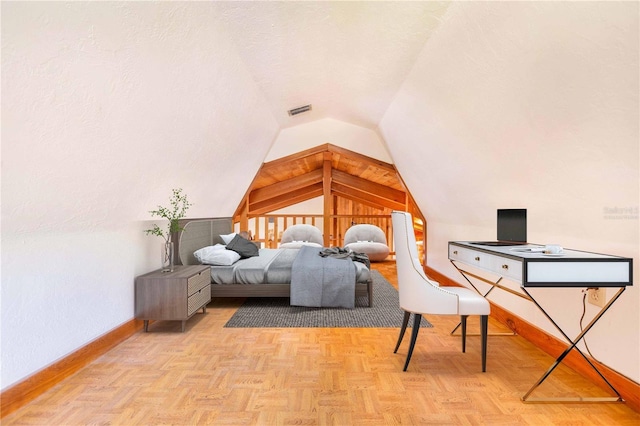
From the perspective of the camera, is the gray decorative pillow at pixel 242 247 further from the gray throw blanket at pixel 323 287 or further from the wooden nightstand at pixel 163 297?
the wooden nightstand at pixel 163 297

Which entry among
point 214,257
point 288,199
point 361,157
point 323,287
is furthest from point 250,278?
point 288,199

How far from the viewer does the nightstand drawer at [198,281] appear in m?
3.13

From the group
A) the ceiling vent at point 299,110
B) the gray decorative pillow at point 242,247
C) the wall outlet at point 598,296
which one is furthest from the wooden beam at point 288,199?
the wall outlet at point 598,296

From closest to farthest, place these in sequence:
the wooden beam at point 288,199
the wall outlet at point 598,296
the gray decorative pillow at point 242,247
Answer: the wall outlet at point 598,296 < the gray decorative pillow at point 242,247 < the wooden beam at point 288,199

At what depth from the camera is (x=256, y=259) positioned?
4465 millimetres

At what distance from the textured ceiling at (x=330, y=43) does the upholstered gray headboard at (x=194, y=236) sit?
Answer: 1778 millimetres

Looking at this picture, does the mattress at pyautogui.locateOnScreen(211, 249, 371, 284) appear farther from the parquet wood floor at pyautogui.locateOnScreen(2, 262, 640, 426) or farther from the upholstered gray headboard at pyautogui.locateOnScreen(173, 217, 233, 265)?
the parquet wood floor at pyautogui.locateOnScreen(2, 262, 640, 426)

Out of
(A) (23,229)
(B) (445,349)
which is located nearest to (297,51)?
(A) (23,229)

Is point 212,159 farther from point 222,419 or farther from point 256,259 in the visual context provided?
point 222,419

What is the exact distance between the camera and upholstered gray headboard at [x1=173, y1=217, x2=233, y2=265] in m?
3.91

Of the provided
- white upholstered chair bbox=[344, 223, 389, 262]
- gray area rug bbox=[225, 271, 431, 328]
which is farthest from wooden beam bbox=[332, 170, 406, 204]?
gray area rug bbox=[225, 271, 431, 328]

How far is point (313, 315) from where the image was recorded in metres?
3.59

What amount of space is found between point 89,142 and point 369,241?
19.4 feet

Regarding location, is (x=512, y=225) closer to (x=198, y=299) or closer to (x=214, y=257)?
(x=198, y=299)
